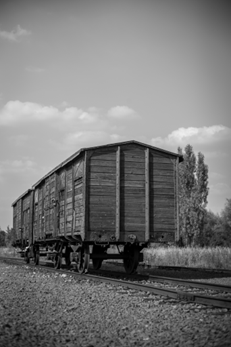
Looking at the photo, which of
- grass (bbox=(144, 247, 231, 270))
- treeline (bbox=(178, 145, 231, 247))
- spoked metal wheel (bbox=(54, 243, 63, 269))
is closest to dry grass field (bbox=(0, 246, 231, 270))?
grass (bbox=(144, 247, 231, 270))

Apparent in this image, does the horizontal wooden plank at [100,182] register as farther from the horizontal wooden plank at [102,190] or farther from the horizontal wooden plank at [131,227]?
the horizontal wooden plank at [131,227]

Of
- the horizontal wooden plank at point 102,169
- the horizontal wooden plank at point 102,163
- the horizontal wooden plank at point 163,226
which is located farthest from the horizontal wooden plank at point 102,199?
the horizontal wooden plank at point 163,226

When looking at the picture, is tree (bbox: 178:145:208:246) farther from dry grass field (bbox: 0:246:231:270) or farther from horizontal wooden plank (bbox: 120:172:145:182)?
horizontal wooden plank (bbox: 120:172:145:182)

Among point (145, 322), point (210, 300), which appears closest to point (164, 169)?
point (210, 300)

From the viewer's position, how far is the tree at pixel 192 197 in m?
45.0

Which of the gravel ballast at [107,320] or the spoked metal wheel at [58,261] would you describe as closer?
the gravel ballast at [107,320]

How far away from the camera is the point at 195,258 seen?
69.3 ft

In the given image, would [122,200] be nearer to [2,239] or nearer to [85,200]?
[85,200]

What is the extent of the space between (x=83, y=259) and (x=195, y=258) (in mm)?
8721

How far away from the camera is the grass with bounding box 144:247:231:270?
1983cm

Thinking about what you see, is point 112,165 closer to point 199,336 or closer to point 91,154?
point 91,154

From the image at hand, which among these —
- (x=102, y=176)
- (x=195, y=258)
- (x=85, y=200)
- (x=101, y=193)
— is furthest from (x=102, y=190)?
(x=195, y=258)

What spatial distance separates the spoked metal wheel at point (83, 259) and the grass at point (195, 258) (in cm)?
777

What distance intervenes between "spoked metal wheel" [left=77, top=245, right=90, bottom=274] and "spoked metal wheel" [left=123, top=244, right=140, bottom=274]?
139 centimetres
